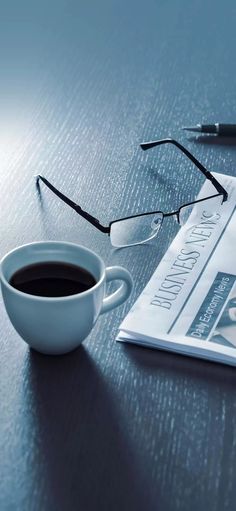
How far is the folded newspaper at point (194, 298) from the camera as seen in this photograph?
69 cm

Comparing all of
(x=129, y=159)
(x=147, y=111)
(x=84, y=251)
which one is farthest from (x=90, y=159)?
(x=84, y=251)

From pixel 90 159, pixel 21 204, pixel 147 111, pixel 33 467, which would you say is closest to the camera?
pixel 33 467

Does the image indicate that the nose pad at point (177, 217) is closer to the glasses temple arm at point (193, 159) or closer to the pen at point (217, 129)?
the glasses temple arm at point (193, 159)

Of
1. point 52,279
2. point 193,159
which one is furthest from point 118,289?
point 193,159

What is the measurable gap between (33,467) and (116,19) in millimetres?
1032

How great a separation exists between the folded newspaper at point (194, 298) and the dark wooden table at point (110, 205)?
0.01 metres

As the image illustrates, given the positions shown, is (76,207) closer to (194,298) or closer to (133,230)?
(133,230)

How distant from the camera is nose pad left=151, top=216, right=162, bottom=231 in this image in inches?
33.9

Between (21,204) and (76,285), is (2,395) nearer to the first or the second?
(76,285)

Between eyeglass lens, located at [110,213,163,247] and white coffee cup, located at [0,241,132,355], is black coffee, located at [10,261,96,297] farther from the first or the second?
eyeglass lens, located at [110,213,163,247]

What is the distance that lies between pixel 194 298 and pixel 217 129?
1.29ft

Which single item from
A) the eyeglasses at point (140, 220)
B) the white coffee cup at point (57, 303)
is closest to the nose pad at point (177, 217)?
the eyeglasses at point (140, 220)

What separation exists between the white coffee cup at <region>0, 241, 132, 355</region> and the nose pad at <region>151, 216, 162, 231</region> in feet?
0.59

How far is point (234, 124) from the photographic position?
109 cm
